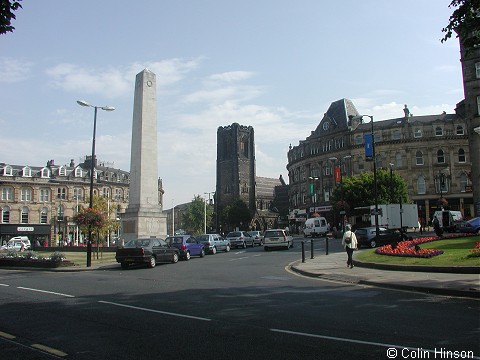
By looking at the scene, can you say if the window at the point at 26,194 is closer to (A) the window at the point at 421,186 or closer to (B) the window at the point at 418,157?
(A) the window at the point at 421,186

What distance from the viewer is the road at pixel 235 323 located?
652cm

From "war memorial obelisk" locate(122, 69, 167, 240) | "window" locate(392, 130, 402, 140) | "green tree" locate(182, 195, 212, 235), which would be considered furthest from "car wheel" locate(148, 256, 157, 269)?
"green tree" locate(182, 195, 212, 235)

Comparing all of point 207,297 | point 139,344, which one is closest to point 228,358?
point 139,344

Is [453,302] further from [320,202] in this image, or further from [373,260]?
[320,202]

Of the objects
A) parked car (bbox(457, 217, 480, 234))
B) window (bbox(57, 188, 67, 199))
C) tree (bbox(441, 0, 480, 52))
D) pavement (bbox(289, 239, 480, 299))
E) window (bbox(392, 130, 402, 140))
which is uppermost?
window (bbox(392, 130, 402, 140))

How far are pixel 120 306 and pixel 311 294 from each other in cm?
519

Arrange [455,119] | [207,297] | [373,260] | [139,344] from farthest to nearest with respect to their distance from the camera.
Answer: [455,119]
[373,260]
[207,297]
[139,344]

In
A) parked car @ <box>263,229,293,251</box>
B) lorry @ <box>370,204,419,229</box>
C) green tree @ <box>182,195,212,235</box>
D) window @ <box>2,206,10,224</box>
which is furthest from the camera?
green tree @ <box>182,195,212,235</box>

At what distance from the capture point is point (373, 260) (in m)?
20.8

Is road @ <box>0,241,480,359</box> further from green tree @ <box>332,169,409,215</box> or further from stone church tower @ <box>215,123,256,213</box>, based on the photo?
stone church tower @ <box>215,123,256,213</box>

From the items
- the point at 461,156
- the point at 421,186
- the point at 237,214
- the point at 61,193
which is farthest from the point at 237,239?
the point at 237,214

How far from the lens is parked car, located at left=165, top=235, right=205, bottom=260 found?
28.6 metres

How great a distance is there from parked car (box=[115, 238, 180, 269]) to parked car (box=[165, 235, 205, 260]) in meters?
3.52

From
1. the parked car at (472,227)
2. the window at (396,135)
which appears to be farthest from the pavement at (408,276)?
the window at (396,135)
